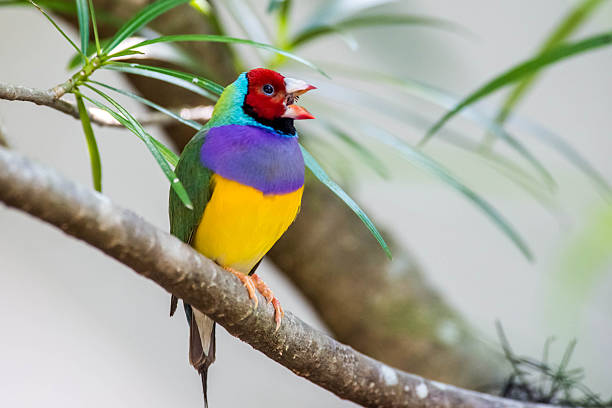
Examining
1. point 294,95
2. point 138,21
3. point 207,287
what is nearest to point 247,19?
point 294,95

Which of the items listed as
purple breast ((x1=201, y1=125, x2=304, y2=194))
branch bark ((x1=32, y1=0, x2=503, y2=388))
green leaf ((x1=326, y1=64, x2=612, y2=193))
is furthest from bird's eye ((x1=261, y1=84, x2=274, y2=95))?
branch bark ((x1=32, y1=0, x2=503, y2=388))

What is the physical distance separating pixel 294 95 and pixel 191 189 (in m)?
0.34

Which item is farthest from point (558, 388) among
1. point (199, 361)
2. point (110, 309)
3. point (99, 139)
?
point (99, 139)

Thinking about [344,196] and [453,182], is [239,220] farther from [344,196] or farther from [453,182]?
[453,182]

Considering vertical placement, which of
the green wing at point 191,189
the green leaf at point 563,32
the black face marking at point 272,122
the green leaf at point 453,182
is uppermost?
the green leaf at point 563,32

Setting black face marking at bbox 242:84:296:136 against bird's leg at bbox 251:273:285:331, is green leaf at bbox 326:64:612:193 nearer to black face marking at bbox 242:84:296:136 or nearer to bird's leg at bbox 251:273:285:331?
black face marking at bbox 242:84:296:136

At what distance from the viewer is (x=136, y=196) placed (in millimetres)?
3785

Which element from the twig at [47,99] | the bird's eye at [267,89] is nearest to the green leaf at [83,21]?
the twig at [47,99]

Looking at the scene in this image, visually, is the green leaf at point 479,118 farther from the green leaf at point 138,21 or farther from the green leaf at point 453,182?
the green leaf at point 138,21

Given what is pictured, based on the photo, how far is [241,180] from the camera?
137 centimetres

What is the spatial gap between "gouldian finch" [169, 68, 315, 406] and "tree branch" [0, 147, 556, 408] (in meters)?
0.08

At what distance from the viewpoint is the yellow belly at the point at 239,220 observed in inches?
54.2

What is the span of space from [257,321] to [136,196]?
106 inches

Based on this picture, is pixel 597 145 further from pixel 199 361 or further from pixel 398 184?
pixel 199 361
